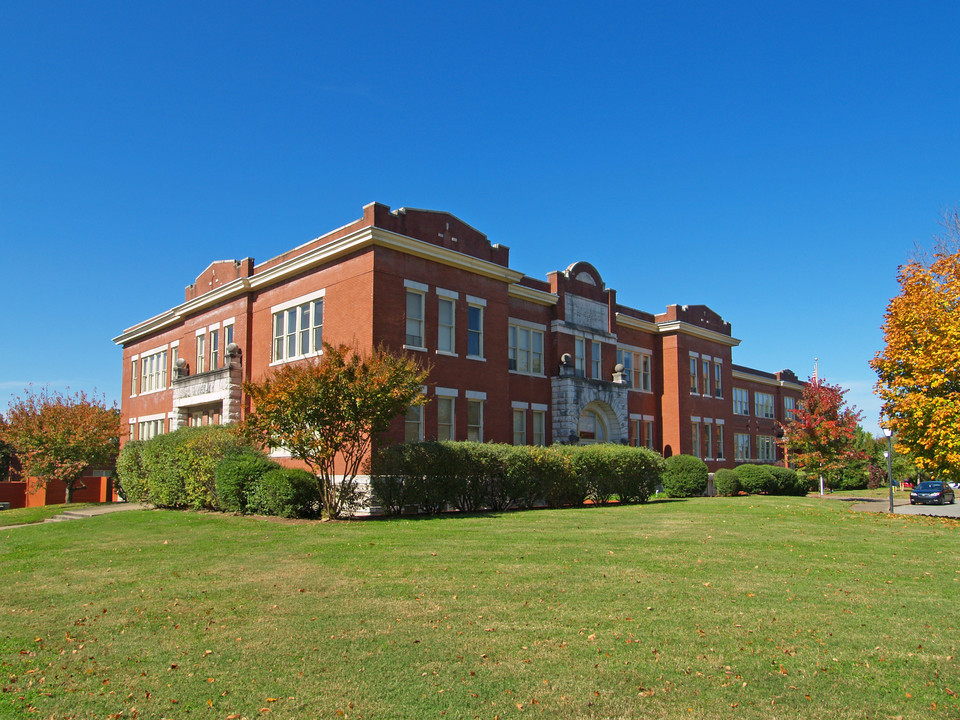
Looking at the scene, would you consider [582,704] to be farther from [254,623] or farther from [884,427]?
[884,427]

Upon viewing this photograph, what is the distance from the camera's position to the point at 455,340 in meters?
25.7

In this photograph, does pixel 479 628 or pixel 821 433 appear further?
pixel 821 433

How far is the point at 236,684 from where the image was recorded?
624cm

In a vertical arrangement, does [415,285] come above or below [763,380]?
above

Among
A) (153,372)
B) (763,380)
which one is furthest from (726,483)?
(153,372)

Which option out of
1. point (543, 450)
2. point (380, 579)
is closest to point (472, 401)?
point (543, 450)

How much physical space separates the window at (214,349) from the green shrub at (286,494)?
537 inches

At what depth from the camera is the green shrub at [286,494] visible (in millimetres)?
18469

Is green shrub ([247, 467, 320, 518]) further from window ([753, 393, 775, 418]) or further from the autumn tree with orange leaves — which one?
window ([753, 393, 775, 418])

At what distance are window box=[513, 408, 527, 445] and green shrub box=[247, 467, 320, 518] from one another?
11.8 metres

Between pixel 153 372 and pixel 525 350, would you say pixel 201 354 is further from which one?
pixel 525 350

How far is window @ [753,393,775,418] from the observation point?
52469 mm

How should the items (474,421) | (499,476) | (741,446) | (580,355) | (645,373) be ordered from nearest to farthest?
(499,476) → (474,421) → (580,355) → (645,373) → (741,446)

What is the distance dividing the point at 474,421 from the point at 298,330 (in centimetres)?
702
